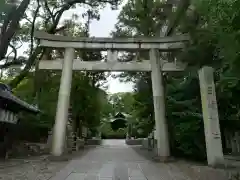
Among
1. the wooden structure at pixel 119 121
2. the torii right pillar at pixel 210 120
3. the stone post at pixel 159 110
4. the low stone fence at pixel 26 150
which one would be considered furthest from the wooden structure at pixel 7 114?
the wooden structure at pixel 119 121

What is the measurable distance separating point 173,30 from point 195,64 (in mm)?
3777

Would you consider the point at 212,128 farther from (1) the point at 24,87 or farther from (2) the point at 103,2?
(1) the point at 24,87

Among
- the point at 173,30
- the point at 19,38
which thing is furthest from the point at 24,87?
the point at 173,30

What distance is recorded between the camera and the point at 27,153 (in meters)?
12.6

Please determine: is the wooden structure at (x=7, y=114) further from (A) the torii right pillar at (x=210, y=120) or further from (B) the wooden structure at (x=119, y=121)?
(B) the wooden structure at (x=119, y=121)

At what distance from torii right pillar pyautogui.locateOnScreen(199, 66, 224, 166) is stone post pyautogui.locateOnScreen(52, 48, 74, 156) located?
5.89 metres

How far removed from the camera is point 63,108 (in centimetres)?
1064

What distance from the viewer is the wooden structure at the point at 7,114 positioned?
10383 mm

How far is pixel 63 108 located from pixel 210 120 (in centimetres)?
621

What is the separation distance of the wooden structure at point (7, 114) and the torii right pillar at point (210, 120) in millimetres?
7763

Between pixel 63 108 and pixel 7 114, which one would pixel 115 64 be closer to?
pixel 63 108

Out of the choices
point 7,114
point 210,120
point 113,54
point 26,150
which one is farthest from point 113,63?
point 26,150

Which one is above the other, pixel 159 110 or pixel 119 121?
pixel 119 121

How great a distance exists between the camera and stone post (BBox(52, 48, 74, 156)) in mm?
10227
